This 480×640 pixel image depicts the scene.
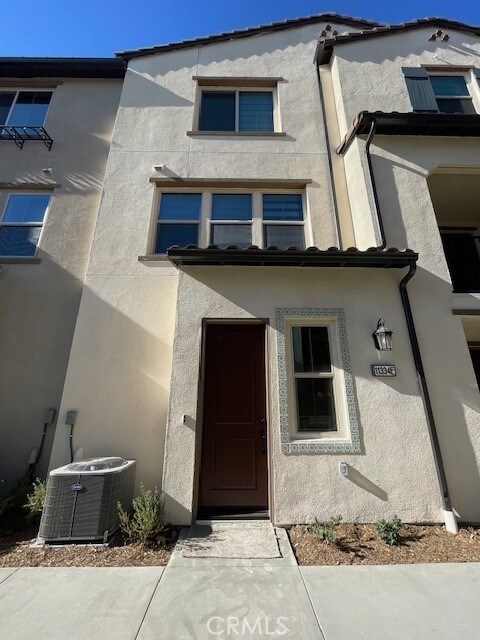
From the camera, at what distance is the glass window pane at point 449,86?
7492mm

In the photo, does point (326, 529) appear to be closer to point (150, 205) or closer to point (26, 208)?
point (150, 205)

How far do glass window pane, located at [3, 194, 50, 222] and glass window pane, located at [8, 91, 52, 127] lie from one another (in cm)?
247

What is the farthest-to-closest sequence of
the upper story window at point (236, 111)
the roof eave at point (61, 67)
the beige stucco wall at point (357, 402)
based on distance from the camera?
the roof eave at point (61, 67)
the upper story window at point (236, 111)
the beige stucco wall at point (357, 402)

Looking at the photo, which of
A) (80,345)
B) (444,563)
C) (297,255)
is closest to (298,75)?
(297,255)

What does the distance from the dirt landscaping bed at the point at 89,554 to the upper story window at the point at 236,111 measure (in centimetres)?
872

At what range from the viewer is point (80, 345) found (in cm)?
540

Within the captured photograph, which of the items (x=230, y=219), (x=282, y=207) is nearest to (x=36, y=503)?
(x=230, y=219)

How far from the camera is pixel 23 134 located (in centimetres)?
771

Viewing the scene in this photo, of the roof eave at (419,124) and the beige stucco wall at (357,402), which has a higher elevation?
the roof eave at (419,124)

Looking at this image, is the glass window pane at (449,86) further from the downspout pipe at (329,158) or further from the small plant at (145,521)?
the small plant at (145,521)

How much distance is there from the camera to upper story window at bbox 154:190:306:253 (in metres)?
6.50

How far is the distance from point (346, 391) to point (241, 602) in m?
2.85

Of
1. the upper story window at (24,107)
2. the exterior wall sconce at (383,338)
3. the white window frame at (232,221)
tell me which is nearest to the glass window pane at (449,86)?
the white window frame at (232,221)

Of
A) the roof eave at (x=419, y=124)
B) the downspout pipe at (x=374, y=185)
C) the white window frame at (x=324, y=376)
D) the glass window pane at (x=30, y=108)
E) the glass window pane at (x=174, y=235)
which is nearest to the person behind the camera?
the white window frame at (x=324, y=376)
